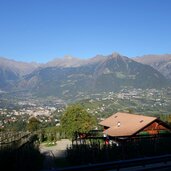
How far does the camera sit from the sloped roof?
140 ft

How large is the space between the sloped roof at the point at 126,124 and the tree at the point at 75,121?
2.48 m

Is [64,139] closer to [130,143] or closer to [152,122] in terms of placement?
[152,122]

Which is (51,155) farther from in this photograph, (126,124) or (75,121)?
(75,121)

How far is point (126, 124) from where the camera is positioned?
4656 cm

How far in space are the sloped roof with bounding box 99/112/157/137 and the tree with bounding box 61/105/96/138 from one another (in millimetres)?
2484

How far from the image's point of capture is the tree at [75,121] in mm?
51062

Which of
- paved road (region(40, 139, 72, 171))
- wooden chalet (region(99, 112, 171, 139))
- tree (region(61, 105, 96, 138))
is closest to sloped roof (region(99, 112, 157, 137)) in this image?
wooden chalet (region(99, 112, 171, 139))

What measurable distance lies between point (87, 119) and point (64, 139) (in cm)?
416

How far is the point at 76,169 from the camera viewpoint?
497 inches

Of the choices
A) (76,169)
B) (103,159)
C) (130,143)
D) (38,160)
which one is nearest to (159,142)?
(130,143)

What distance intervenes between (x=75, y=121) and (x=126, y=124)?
8.25 meters

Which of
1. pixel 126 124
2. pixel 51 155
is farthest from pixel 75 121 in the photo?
pixel 51 155

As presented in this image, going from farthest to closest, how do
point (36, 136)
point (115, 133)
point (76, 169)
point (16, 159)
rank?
point (36, 136) → point (115, 133) → point (16, 159) → point (76, 169)

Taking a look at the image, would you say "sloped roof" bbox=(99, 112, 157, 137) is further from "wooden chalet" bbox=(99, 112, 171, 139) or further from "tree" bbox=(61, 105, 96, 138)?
"tree" bbox=(61, 105, 96, 138)
